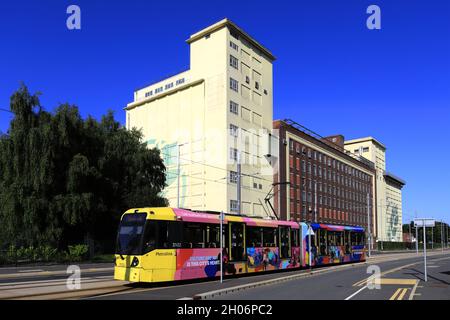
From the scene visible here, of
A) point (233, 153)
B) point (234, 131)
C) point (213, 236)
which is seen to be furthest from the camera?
point (234, 131)

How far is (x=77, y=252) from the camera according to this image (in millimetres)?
40531

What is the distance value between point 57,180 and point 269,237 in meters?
23.2

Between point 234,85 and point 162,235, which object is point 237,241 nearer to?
point 162,235

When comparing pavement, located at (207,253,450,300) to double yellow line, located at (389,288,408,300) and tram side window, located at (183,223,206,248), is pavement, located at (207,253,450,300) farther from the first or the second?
tram side window, located at (183,223,206,248)

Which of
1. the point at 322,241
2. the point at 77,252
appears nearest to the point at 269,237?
the point at 322,241

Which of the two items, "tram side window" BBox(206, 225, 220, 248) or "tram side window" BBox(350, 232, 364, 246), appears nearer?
"tram side window" BBox(206, 225, 220, 248)

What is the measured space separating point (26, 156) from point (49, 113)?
15.7 ft

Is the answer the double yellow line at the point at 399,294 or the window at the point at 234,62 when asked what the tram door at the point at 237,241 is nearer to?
the double yellow line at the point at 399,294

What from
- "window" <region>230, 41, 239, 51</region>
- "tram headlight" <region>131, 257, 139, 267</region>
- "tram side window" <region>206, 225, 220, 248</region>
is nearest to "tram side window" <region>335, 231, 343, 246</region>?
"tram side window" <region>206, 225, 220, 248</region>

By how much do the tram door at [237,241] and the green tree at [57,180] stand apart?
2106cm

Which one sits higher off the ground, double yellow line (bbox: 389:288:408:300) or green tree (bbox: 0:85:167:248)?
green tree (bbox: 0:85:167:248)

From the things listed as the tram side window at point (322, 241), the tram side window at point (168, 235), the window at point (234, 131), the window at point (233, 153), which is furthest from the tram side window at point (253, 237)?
the window at point (234, 131)

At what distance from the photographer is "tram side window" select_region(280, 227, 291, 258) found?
90.8 feet
